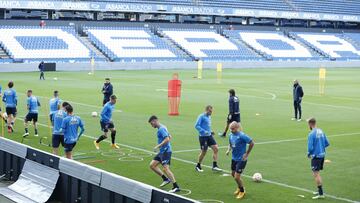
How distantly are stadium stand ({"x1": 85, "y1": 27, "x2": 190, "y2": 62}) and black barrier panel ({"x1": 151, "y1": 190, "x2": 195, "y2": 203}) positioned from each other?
196 feet

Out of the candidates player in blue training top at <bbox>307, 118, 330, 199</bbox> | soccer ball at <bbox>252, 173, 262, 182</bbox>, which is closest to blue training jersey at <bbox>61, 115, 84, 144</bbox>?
soccer ball at <bbox>252, 173, 262, 182</bbox>

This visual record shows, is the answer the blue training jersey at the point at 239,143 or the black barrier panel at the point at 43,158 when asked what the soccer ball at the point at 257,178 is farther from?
the black barrier panel at the point at 43,158

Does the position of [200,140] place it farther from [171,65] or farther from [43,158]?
[171,65]

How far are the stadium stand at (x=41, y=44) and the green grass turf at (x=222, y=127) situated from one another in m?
15.3

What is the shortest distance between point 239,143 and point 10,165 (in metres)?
5.82

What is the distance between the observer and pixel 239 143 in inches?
547

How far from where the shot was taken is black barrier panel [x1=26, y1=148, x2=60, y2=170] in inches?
537

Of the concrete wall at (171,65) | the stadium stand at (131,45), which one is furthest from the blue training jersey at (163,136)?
the stadium stand at (131,45)

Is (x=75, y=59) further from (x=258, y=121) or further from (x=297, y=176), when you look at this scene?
(x=297, y=176)

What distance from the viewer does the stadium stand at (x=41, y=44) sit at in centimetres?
6594

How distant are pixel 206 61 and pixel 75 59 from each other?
54.2 ft

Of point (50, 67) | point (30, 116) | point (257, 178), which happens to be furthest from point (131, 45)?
point (257, 178)

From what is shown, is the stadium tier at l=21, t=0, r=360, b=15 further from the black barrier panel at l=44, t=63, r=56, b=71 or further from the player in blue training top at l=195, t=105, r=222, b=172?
the player in blue training top at l=195, t=105, r=222, b=172

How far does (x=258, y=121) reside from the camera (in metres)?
27.6
